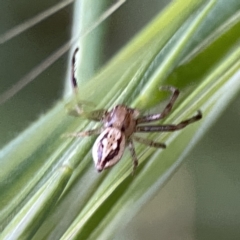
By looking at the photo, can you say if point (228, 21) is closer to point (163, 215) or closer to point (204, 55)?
point (204, 55)

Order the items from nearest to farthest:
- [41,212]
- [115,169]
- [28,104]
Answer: [41,212]
[115,169]
[28,104]

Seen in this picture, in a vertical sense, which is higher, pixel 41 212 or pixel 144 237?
pixel 144 237

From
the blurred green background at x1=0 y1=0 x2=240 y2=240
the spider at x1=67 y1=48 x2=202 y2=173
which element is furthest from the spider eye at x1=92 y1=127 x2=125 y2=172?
A: the blurred green background at x1=0 y1=0 x2=240 y2=240

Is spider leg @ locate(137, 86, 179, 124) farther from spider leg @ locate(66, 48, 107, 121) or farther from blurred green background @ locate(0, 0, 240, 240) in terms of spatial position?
blurred green background @ locate(0, 0, 240, 240)

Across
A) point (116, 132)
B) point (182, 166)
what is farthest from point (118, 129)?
point (182, 166)

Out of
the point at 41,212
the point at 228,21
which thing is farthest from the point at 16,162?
the point at 228,21

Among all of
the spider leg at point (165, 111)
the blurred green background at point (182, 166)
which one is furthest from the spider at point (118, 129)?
the blurred green background at point (182, 166)
